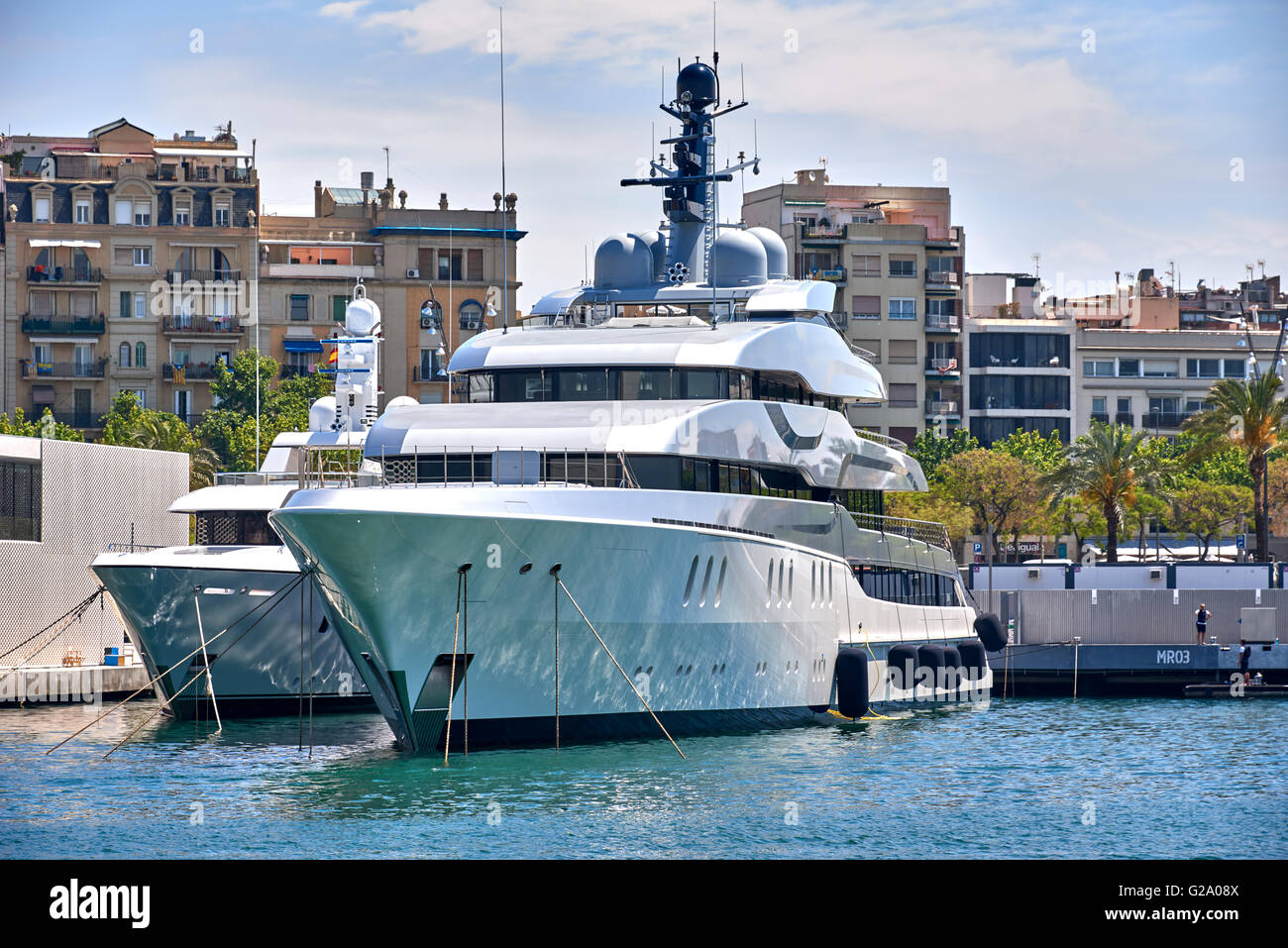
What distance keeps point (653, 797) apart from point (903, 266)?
67.7m

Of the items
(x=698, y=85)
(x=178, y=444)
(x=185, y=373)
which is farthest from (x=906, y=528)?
(x=185, y=373)

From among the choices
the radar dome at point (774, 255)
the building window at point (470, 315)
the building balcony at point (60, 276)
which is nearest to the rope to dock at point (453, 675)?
the radar dome at point (774, 255)

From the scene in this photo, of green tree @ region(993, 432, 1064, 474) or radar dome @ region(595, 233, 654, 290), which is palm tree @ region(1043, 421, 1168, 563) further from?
radar dome @ region(595, 233, 654, 290)

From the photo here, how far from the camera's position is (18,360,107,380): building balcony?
81.2m

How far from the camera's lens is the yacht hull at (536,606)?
24297 millimetres

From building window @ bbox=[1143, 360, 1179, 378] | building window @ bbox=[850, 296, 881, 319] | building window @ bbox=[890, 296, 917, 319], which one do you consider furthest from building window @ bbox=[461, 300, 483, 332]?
building window @ bbox=[1143, 360, 1179, 378]

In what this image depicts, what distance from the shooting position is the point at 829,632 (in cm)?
3284

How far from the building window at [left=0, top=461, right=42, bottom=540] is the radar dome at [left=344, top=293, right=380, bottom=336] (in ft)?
28.7

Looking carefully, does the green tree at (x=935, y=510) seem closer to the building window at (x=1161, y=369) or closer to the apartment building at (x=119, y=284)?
Answer: the building window at (x=1161, y=369)

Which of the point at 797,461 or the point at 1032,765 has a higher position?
the point at 797,461

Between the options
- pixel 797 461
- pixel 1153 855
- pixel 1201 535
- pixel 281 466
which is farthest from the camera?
pixel 1201 535
